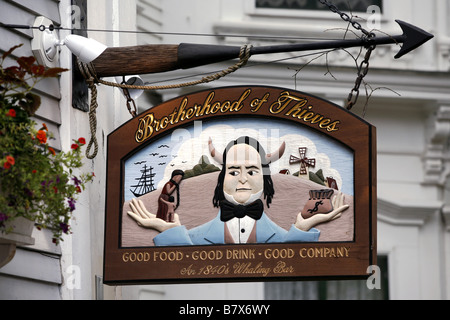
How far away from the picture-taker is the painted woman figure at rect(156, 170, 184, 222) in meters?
6.71

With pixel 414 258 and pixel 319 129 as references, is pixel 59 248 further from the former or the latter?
pixel 414 258

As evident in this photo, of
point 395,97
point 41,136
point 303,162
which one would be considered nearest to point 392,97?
point 395,97

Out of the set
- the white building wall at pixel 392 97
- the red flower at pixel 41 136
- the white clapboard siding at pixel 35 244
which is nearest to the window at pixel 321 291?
the white building wall at pixel 392 97

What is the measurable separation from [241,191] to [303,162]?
371 mm

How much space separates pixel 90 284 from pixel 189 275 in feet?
3.38

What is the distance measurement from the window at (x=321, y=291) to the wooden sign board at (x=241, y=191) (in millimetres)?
5512

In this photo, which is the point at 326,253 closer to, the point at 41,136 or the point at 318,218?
the point at 318,218

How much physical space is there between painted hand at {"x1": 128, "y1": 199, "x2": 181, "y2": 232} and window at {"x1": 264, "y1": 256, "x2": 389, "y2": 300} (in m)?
5.56

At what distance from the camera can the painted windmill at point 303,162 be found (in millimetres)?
6680

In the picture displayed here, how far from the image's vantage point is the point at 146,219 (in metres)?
6.72

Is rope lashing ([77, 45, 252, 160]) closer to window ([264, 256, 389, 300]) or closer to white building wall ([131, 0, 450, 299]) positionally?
white building wall ([131, 0, 450, 299])

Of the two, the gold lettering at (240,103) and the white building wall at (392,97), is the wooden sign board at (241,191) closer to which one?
the gold lettering at (240,103)

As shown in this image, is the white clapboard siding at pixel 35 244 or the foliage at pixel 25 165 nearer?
the foliage at pixel 25 165

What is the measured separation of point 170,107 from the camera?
696cm
